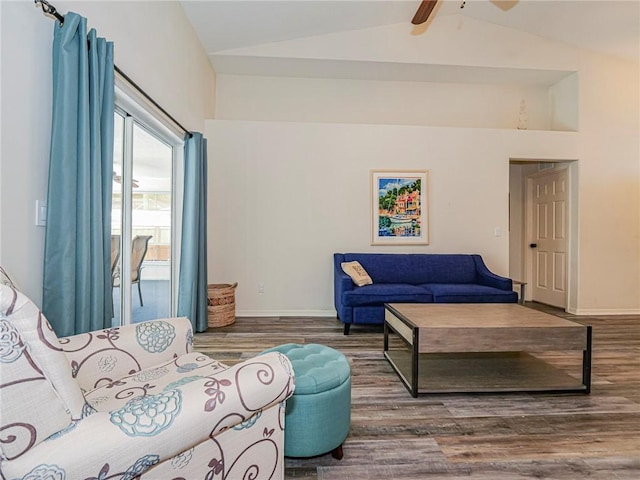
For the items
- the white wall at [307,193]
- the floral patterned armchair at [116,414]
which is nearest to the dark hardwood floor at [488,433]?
the floral patterned armchair at [116,414]

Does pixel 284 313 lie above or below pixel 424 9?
below

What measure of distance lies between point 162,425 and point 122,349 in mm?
727

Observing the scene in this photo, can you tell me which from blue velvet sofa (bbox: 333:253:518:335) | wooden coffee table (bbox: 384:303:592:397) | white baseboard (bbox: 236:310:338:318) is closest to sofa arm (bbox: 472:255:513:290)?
blue velvet sofa (bbox: 333:253:518:335)

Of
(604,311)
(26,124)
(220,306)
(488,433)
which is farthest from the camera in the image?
(604,311)

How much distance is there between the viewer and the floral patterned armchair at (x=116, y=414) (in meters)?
0.78

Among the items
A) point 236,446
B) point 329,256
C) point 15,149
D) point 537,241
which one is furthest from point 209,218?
point 537,241

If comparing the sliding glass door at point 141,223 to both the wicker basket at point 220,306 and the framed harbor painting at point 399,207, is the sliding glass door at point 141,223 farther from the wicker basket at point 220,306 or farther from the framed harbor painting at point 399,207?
the framed harbor painting at point 399,207

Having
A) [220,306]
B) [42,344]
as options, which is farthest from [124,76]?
[220,306]

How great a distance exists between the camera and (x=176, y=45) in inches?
135

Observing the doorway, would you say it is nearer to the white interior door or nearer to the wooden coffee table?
the white interior door

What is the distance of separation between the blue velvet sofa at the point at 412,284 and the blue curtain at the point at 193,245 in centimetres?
156

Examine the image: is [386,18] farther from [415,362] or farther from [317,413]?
[317,413]

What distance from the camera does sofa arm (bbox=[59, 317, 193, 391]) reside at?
4.51 ft

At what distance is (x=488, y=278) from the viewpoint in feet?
14.0
